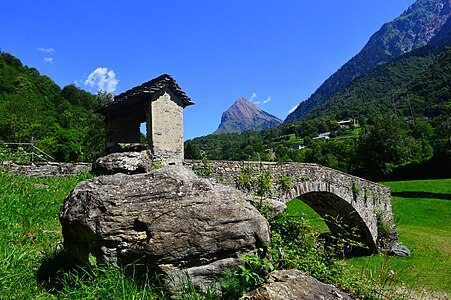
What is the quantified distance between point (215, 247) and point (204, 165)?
7955 mm

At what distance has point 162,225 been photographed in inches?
Result: 151

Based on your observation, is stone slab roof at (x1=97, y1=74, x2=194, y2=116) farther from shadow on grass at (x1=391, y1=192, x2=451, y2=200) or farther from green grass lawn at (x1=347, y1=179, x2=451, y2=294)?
shadow on grass at (x1=391, y1=192, x2=451, y2=200)

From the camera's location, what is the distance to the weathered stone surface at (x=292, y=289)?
11.9 feet

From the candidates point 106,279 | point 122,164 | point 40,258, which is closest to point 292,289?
point 106,279

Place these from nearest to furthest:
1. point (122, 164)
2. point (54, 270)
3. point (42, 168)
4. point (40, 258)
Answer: point (54, 270) < point (40, 258) < point (122, 164) < point (42, 168)

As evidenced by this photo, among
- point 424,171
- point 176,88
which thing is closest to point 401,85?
point 424,171

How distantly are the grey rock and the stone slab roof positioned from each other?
18.2 m

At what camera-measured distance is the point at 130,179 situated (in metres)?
4.25

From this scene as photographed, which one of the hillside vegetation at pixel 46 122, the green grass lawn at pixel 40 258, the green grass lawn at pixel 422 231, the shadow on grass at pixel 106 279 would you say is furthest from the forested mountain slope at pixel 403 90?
the shadow on grass at pixel 106 279

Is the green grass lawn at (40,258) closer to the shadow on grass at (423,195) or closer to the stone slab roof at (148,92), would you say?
the stone slab roof at (148,92)

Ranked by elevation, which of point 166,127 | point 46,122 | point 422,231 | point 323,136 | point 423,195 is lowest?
point 422,231

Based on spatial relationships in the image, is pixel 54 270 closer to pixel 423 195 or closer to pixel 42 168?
pixel 42 168

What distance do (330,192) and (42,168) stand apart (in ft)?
46.3

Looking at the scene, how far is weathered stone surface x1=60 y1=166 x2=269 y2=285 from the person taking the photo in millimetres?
3758
